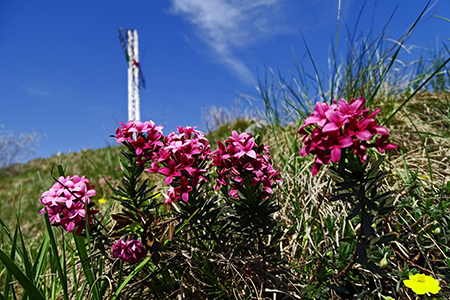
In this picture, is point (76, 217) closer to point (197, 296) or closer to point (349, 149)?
point (197, 296)

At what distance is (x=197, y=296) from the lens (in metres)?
1.70

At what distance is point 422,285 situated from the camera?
4.78ft

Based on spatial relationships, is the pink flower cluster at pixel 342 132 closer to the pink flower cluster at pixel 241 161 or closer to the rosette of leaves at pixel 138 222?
the pink flower cluster at pixel 241 161

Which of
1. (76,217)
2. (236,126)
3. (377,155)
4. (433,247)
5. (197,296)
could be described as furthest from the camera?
(236,126)

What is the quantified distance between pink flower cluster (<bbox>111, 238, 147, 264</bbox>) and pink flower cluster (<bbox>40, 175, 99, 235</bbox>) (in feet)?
0.81

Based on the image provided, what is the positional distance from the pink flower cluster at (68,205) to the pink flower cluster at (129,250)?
0.81ft

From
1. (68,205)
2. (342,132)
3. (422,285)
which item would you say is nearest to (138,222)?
(68,205)

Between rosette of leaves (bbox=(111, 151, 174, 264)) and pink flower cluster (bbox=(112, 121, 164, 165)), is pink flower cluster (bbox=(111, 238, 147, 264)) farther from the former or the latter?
pink flower cluster (bbox=(112, 121, 164, 165))

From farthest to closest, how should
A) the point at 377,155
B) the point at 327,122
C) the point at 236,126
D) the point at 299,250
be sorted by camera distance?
the point at 236,126
the point at 377,155
the point at 299,250
the point at 327,122

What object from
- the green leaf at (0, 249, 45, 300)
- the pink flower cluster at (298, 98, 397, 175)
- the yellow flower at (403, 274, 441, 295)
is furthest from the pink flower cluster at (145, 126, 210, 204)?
the yellow flower at (403, 274, 441, 295)

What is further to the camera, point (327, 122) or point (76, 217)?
point (76, 217)

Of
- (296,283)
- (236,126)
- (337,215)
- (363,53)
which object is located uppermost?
(236,126)

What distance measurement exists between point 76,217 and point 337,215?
177cm

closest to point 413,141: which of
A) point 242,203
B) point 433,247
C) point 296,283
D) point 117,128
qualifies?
point 433,247
